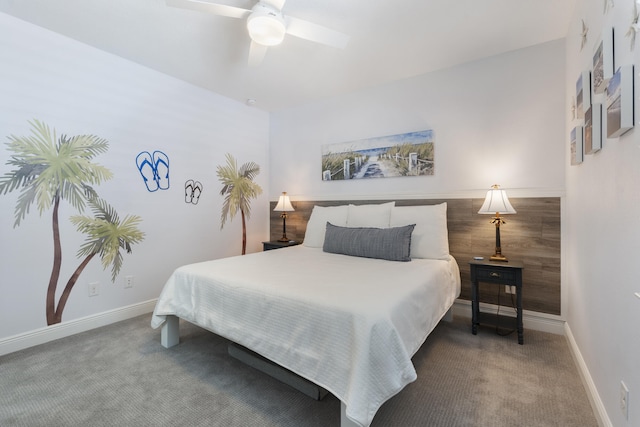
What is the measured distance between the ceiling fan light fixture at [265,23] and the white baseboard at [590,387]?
2.85 metres

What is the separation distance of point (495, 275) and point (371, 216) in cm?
123

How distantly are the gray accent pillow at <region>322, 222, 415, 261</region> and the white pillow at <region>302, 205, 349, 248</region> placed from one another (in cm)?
34

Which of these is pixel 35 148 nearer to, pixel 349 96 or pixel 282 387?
pixel 282 387

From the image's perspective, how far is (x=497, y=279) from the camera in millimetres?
2344

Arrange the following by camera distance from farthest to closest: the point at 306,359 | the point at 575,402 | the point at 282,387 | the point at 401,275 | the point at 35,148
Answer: the point at 35,148 → the point at 401,275 → the point at 282,387 → the point at 575,402 → the point at 306,359

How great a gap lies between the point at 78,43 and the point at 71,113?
63 centimetres

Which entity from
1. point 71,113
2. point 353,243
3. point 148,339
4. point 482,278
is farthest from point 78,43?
point 482,278

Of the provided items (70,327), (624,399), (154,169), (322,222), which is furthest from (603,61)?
(70,327)

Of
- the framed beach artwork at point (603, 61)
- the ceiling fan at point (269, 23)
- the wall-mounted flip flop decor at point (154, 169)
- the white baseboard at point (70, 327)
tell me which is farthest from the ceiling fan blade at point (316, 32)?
the white baseboard at point (70, 327)

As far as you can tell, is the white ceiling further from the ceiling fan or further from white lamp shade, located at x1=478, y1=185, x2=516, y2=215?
white lamp shade, located at x1=478, y1=185, x2=516, y2=215

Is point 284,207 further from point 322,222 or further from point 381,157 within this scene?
point 381,157

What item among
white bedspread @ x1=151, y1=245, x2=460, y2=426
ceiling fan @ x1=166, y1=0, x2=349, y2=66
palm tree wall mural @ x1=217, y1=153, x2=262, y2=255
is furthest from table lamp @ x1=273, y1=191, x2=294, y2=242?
ceiling fan @ x1=166, y1=0, x2=349, y2=66

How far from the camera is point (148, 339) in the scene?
7.81 feet

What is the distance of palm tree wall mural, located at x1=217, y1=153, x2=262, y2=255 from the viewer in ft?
12.5
